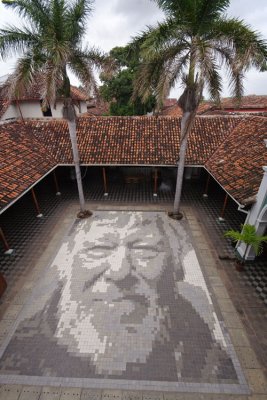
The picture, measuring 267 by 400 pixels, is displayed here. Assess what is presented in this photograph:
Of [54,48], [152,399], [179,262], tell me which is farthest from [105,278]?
[54,48]

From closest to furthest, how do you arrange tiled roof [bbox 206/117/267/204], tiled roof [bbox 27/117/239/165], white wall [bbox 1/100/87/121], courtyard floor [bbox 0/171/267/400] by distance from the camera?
courtyard floor [bbox 0/171/267/400] → tiled roof [bbox 206/117/267/204] → tiled roof [bbox 27/117/239/165] → white wall [bbox 1/100/87/121]

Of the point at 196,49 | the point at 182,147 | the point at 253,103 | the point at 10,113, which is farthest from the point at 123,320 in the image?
the point at 253,103

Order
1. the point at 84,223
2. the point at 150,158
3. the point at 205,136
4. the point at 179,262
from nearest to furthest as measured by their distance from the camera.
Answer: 1. the point at 179,262
2. the point at 84,223
3. the point at 150,158
4. the point at 205,136

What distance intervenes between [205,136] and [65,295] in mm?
13137

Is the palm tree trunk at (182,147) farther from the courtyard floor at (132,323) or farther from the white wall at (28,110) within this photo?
the white wall at (28,110)

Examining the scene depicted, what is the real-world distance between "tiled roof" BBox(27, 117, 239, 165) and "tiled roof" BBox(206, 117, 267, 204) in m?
0.83

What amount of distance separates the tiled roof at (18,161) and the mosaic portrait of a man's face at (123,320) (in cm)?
374

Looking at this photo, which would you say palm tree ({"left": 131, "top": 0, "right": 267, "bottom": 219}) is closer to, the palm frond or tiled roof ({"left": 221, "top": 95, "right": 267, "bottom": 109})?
the palm frond

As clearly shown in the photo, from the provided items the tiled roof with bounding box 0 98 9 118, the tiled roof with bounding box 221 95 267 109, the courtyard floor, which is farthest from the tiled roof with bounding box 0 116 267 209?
the tiled roof with bounding box 221 95 267 109

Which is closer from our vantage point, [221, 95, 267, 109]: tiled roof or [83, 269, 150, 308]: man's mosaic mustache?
[83, 269, 150, 308]: man's mosaic mustache

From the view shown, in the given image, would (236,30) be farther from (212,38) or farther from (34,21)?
(34,21)

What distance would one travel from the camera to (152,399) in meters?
5.39

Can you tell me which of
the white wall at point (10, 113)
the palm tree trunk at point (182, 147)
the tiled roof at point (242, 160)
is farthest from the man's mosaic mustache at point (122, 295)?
the white wall at point (10, 113)

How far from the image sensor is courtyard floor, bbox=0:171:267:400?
18.7ft
